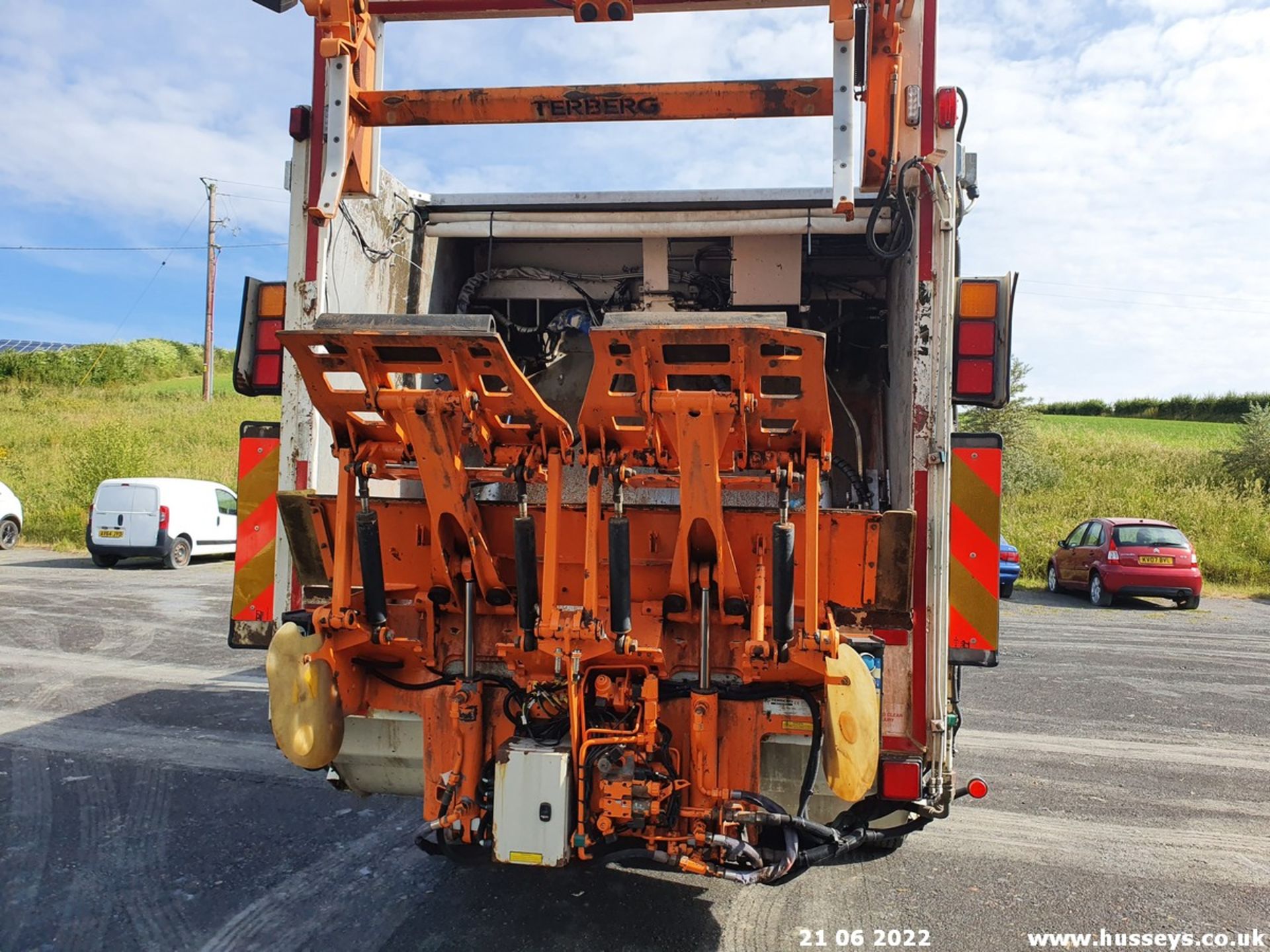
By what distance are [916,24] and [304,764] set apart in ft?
10.2

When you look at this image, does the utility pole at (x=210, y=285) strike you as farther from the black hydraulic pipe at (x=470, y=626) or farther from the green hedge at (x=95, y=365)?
the black hydraulic pipe at (x=470, y=626)

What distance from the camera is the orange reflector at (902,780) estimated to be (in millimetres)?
2982

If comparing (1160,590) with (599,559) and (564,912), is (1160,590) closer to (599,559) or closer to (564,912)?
(564,912)

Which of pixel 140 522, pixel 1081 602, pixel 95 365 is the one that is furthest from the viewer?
pixel 95 365

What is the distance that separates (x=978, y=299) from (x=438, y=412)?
195cm

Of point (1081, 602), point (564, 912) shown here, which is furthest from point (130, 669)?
point (1081, 602)

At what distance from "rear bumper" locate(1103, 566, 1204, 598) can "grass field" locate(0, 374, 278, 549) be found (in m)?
17.6

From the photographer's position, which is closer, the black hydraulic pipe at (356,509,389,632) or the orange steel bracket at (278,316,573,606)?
the orange steel bracket at (278,316,573,606)

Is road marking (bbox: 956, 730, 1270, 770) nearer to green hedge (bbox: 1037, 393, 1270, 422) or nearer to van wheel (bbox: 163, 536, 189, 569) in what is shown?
van wheel (bbox: 163, 536, 189, 569)

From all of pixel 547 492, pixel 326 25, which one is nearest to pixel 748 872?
pixel 547 492

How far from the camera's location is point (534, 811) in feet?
8.70

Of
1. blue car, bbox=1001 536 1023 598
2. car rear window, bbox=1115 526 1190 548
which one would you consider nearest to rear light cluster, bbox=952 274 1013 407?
blue car, bbox=1001 536 1023 598

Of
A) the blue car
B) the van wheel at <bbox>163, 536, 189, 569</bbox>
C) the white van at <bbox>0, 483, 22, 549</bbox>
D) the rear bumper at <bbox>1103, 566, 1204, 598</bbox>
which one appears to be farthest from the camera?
the white van at <bbox>0, 483, 22, 549</bbox>

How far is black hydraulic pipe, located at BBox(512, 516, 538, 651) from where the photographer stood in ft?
8.86
